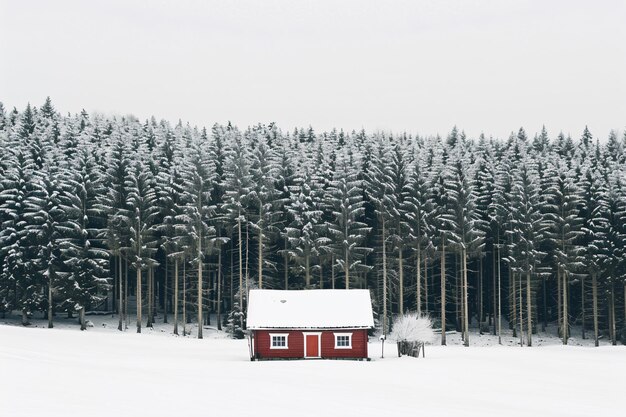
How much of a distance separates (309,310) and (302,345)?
2616 mm

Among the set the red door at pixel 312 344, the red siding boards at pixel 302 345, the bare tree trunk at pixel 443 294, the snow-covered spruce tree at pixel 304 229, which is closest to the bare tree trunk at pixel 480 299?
the bare tree trunk at pixel 443 294

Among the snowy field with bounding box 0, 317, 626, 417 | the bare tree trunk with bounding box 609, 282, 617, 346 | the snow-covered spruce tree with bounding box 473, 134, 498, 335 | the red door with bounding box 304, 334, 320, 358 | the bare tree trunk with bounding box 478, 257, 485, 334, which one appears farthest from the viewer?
the bare tree trunk with bounding box 478, 257, 485, 334

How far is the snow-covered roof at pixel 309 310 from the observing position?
49.5 metres

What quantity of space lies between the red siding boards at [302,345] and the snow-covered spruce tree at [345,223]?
657 inches

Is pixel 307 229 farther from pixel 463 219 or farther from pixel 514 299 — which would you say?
pixel 514 299

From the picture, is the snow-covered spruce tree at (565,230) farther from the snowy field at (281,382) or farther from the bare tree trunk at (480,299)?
the snowy field at (281,382)

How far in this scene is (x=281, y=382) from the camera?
33812 millimetres

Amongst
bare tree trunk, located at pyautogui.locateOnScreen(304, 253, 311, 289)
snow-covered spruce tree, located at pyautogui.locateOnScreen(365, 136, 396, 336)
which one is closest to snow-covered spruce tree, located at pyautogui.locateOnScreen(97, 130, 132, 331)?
bare tree trunk, located at pyautogui.locateOnScreen(304, 253, 311, 289)

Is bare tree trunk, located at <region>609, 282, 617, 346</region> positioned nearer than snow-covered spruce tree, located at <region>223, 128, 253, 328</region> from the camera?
Yes

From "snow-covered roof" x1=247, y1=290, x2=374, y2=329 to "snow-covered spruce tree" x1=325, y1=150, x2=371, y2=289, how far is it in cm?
1387

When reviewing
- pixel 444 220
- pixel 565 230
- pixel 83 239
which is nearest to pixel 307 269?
pixel 444 220

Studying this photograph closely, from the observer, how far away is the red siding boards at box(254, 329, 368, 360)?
4906 cm

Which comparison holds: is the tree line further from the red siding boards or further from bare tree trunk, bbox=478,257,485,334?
the red siding boards

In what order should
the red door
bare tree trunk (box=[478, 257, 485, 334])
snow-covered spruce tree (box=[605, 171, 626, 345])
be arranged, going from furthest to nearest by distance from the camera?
1. bare tree trunk (box=[478, 257, 485, 334])
2. snow-covered spruce tree (box=[605, 171, 626, 345])
3. the red door
